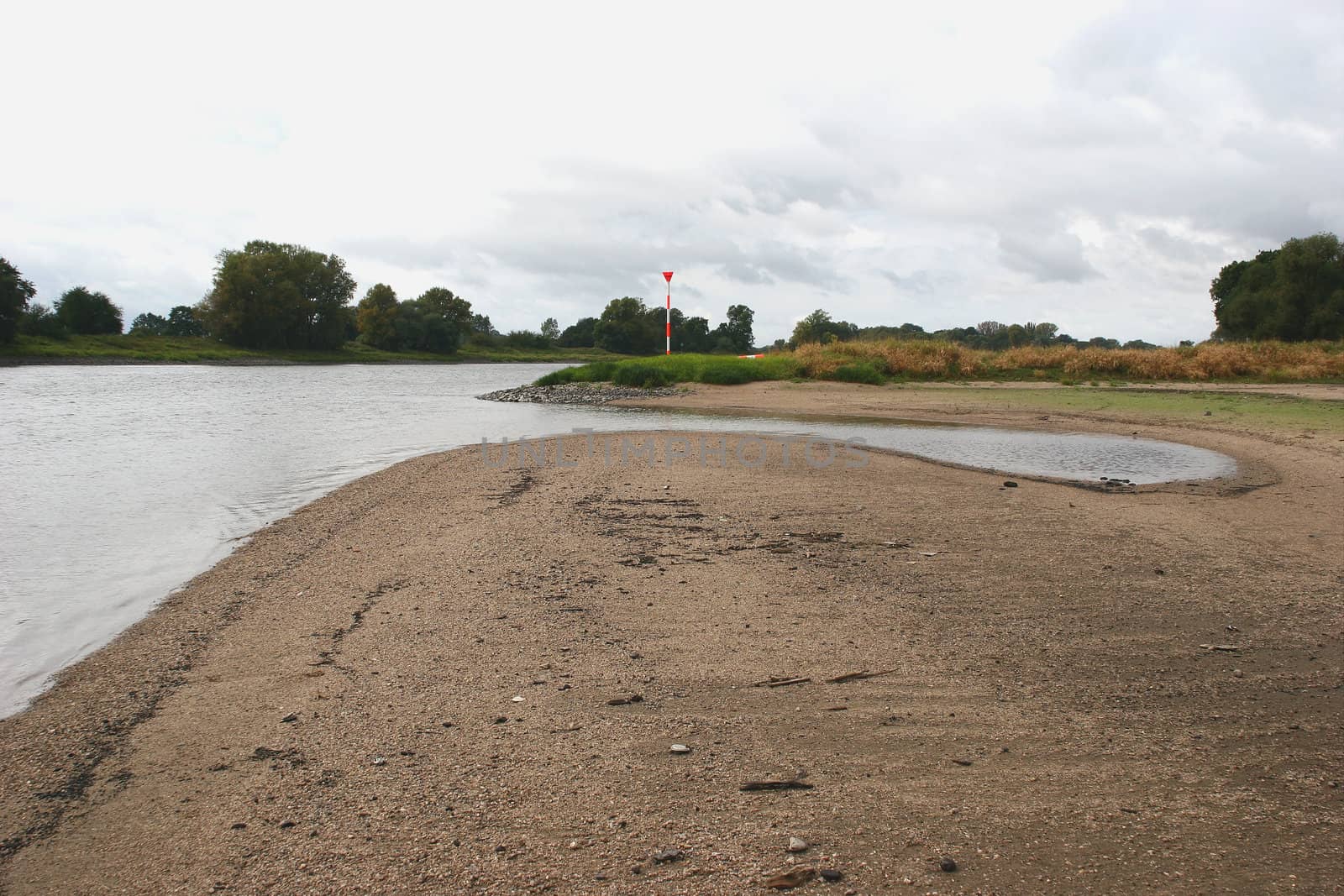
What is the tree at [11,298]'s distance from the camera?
61.9 metres

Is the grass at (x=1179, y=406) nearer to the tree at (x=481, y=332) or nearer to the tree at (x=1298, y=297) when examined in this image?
the tree at (x=1298, y=297)

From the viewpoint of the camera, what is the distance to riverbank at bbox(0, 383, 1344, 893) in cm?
278

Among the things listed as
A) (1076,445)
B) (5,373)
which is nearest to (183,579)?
(1076,445)

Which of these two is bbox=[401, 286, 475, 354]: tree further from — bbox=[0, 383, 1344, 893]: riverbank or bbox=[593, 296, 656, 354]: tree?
bbox=[0, 383, 1344, 893]: riverbank

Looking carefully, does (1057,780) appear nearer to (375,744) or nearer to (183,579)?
(375,744)

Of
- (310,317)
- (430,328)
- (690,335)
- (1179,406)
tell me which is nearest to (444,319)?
(430,328)

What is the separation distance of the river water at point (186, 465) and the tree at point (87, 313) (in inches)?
2251

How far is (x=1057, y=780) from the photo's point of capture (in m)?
3.24

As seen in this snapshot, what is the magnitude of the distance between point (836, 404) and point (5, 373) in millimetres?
55099

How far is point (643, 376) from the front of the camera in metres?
37.0

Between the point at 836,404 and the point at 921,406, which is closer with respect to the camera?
the point at 921,406

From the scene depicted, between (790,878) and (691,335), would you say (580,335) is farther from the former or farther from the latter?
(790,878)

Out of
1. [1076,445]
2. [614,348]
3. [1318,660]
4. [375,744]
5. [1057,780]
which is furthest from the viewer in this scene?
[614,348]

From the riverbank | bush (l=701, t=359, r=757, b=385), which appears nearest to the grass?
bush (l=701, t=359, r=757, b=385)
